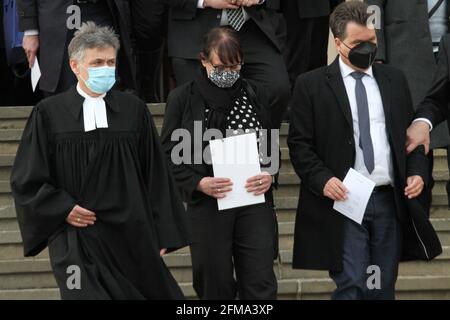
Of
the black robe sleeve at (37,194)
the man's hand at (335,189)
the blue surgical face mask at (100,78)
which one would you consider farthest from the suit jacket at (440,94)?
the black robe sleeve at (37,194)

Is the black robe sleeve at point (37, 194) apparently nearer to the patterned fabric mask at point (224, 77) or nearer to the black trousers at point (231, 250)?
the black trousers at point (231, 250)

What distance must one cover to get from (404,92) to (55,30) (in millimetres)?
2496

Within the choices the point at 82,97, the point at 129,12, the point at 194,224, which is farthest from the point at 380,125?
the point at 129,12

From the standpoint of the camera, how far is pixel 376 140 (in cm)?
656

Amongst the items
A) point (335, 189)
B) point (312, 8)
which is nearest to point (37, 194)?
point (335, 189)

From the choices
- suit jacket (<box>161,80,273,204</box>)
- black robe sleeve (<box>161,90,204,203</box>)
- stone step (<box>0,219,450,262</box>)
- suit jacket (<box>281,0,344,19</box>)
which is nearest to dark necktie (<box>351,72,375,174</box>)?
suit jacket (<box>161,80,273,204</box>)

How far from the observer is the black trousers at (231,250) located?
21.9 feet

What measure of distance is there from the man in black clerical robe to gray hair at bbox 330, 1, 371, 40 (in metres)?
1.16

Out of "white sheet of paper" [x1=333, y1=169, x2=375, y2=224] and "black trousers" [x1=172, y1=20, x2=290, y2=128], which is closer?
"white sheet of paper" [x1=333, y1=169, x2=375, y2=224]

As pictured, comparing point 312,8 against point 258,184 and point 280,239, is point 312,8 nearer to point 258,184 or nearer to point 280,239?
point 280,239

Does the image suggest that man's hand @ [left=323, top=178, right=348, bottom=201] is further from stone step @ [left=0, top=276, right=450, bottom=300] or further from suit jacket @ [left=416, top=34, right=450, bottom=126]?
stone step @ [left=0, top=276, right=450, bottom=300]

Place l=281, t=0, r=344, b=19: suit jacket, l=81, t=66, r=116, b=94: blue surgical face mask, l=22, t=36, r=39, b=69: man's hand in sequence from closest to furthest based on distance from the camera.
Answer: l=81, t=66, r=116, b=94: blue surgical face mask, l=22, t=36, r=39, b=69: man's hand, l=281, t=0, r=344, b=19: suit jacket

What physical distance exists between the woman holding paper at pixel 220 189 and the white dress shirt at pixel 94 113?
549mm

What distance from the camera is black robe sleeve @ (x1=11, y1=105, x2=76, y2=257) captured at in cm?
612
